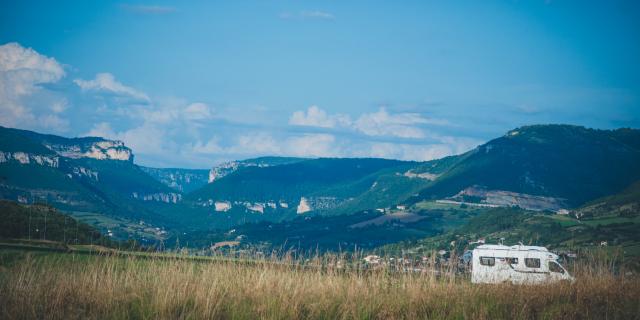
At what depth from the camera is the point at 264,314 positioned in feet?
35.8

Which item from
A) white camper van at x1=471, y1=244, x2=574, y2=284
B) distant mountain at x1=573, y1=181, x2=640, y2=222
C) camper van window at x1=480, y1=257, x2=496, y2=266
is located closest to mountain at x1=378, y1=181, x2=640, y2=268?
distant mountain at x1=573, y1=181, x2=640, y2=222

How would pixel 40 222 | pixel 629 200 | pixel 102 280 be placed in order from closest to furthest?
pixel 102 280, pixel 40 222, pixel 629 200

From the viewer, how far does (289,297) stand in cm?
1184

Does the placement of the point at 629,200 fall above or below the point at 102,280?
above

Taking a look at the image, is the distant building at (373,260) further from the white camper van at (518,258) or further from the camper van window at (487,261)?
the camper van window at (487,261)

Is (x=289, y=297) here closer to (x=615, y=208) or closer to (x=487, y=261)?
(x=487, y=261)

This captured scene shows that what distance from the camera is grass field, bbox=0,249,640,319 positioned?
10758 millimetres

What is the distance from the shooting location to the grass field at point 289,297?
10.8 metres

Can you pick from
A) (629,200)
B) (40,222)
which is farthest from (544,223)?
(40,222)

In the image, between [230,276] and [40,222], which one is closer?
[230,276]

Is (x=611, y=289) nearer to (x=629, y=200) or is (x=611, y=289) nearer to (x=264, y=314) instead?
(x=264, y=314)

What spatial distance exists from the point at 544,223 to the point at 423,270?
149 meters

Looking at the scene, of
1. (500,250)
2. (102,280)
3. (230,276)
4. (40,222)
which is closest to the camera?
(102,280)

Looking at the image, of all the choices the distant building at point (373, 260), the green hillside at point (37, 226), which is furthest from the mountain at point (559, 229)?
the distant building at point (373, 260)
